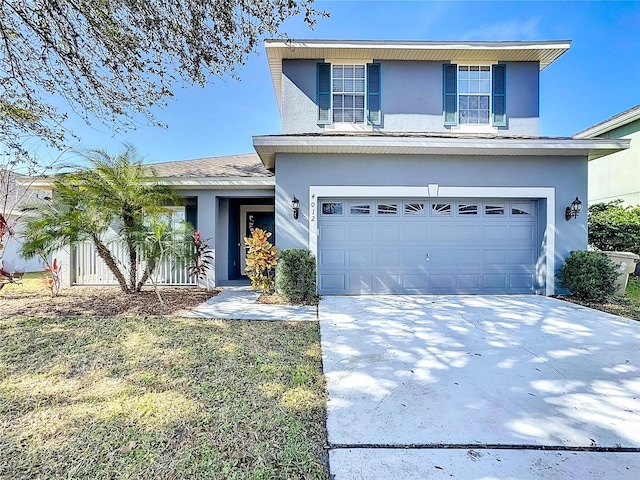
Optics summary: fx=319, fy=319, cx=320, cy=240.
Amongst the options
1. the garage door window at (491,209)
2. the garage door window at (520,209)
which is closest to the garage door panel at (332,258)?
the garage door window at (491,209)

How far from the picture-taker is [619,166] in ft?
43.4

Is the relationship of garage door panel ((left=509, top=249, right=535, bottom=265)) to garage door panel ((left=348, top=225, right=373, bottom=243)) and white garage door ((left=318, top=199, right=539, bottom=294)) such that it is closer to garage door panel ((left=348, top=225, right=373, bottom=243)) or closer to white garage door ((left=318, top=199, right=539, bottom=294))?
white garage door ((left=318, top=199, right=539, bottom=294))

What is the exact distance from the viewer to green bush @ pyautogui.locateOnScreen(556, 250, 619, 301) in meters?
7.22

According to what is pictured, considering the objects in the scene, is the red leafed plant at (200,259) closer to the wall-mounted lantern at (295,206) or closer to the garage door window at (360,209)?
the wall-mounted lantern at (295,206)

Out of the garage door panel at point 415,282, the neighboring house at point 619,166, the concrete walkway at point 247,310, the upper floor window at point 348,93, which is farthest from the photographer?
the neighboring house at point 619,166

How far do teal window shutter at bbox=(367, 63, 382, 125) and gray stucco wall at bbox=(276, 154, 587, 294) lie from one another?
199cm

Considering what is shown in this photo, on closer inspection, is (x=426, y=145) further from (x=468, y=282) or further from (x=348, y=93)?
(x=468, y=282)

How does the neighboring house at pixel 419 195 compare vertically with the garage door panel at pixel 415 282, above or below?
above

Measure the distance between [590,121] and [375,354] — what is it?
18392 millimetres

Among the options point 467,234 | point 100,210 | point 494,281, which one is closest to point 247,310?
point 100,210

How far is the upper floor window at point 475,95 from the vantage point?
9195mm

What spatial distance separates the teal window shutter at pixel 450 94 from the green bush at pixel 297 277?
593 centimetres

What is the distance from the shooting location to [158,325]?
5453 millimetres

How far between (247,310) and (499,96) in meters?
9.12
